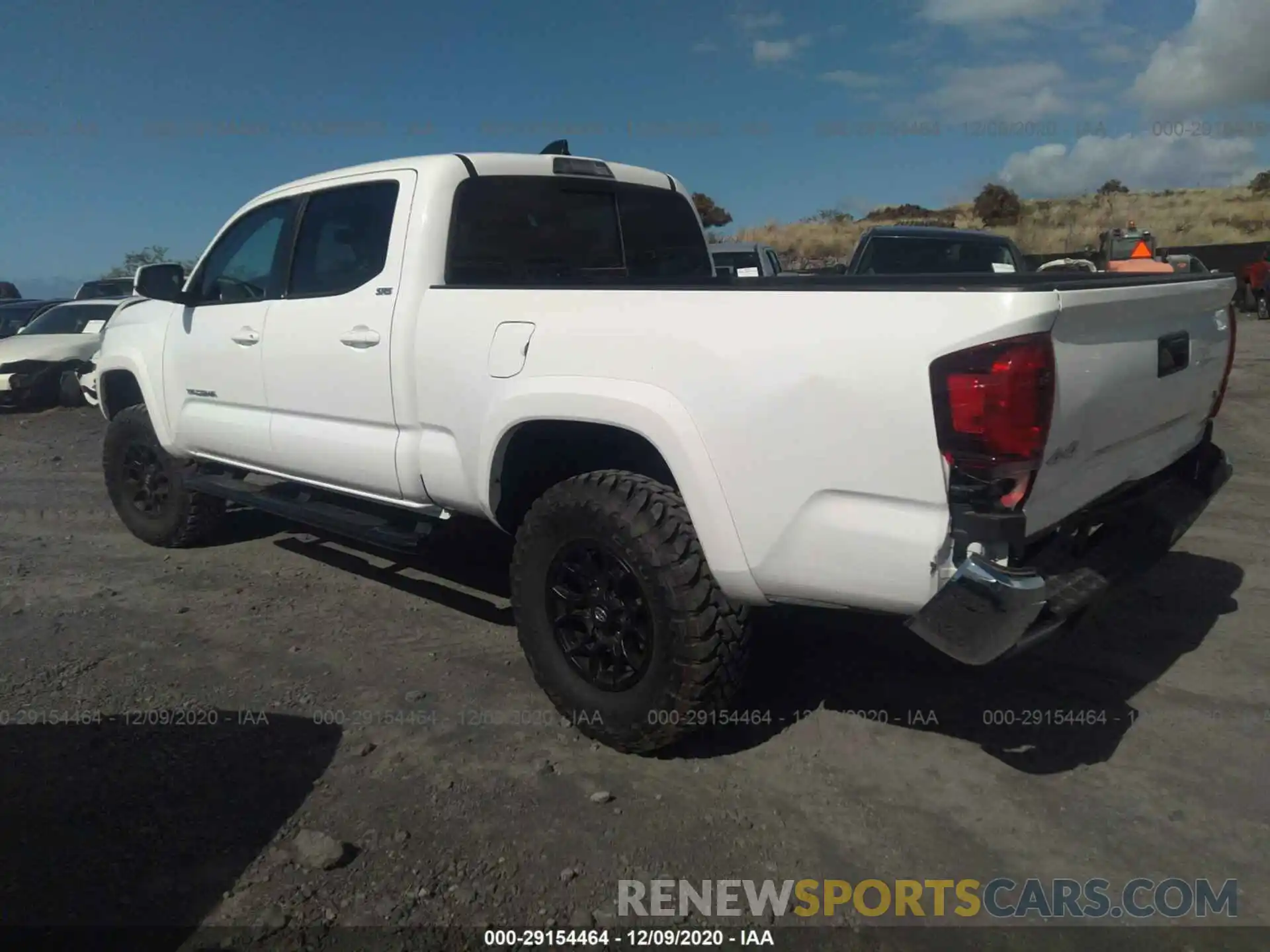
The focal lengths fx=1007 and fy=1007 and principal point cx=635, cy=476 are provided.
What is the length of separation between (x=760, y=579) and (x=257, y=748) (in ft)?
6.23

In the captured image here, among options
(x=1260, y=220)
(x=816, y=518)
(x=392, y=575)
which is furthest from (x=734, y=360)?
(x=1260, y=220)

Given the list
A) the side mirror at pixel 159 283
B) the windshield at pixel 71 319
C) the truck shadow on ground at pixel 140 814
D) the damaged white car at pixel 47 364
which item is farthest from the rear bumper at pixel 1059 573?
the windshield at pixel 71 319

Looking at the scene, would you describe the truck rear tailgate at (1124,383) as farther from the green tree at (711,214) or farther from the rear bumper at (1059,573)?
the green tree at (711,214)

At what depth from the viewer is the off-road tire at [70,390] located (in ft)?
43.1

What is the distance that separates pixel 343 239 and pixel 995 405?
3.11 metres

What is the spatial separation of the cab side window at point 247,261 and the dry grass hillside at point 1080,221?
2598cm

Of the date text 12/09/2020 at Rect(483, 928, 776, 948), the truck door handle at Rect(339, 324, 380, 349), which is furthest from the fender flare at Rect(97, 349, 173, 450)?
the date text 12/09/2020 at Rect(483, 928, 776, 948)

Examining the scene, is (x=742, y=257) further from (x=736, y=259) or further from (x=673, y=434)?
(x=673, y=434)

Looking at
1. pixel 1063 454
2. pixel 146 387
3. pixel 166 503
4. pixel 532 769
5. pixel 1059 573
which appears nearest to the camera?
pixel 1063 454

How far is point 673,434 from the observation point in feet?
10.0

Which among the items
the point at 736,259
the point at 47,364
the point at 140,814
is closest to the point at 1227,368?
the point at 140,814

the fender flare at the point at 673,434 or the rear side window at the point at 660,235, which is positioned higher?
the rear side window at the point at 660,235

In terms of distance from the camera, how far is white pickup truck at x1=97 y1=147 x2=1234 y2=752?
2576 mm

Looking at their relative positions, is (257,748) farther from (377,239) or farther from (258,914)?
(377,239)
